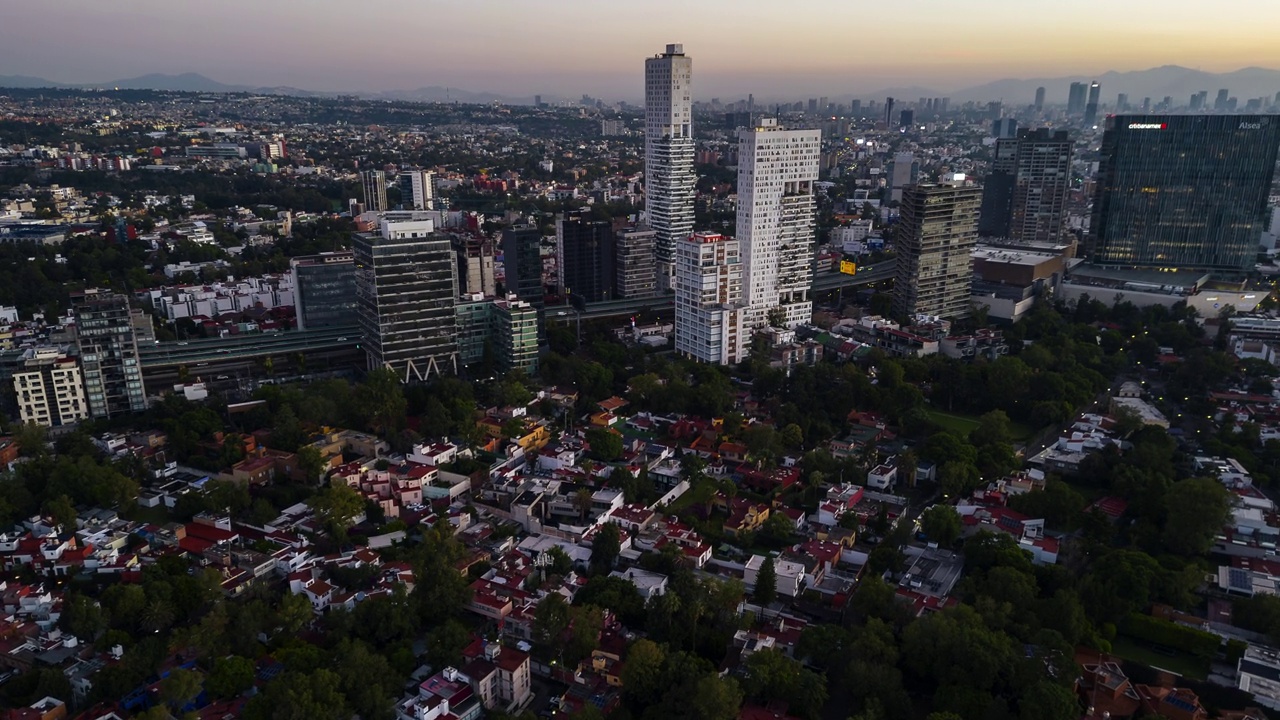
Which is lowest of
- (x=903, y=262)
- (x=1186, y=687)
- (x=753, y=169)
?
(x=1186, y=687)

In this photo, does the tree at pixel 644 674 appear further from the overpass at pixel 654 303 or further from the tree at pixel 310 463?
the overpass at pixel 654 303

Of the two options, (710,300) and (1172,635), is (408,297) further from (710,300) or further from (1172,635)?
(1172,635)

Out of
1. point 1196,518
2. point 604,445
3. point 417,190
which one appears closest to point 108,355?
point 604,445

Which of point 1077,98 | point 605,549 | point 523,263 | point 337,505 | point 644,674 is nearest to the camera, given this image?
point 644,674

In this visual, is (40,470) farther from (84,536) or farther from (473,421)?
(473,421)

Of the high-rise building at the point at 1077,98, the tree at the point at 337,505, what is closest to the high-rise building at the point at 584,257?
the tree at the point at 337,505

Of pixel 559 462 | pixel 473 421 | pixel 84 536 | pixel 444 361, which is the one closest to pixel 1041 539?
pixel 559 462
